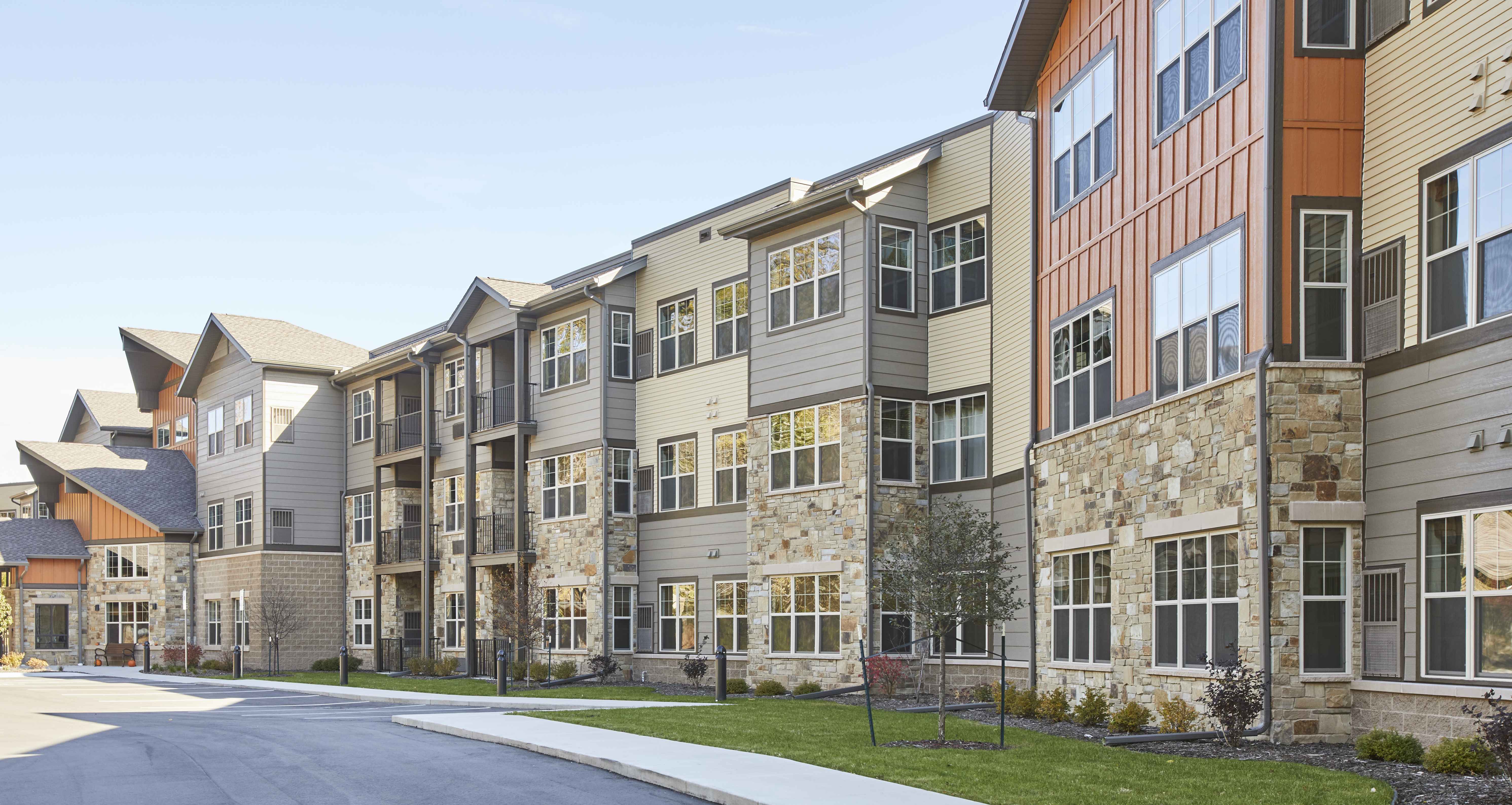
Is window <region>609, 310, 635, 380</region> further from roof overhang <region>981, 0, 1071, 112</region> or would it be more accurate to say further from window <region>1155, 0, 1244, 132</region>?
window <region>1155, 0, 1244, 132</region>

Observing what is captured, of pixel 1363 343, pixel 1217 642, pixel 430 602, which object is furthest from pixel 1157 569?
pixel 430 602

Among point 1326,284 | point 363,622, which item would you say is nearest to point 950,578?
point 1326,284

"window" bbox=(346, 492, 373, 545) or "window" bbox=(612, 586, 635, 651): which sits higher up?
"window" bbox=(346, 492, 373, 545)

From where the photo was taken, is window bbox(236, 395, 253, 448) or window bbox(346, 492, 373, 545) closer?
window bbox(346, 492, 373, 545)

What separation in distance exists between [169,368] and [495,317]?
24316mm

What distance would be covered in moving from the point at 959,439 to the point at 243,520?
30.6 m

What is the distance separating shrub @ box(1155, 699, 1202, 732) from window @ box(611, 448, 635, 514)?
63.3 feet

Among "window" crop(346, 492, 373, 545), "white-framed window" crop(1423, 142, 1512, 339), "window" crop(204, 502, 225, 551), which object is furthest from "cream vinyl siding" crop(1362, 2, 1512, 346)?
"window" crop(204, 502, 225, 551)

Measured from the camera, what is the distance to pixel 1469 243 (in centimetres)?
1310

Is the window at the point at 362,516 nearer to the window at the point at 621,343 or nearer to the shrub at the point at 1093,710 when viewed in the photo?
the window at the point at 621,343

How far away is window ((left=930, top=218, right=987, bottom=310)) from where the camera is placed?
2561 cm

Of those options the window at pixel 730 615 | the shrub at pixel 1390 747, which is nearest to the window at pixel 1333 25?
the shrub at pixel 1390 747

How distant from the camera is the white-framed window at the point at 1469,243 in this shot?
41.5 feet

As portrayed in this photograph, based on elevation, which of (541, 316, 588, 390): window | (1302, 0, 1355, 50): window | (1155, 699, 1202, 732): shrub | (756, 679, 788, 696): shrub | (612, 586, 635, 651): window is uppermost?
(1302, 0, 1355, 50): window
